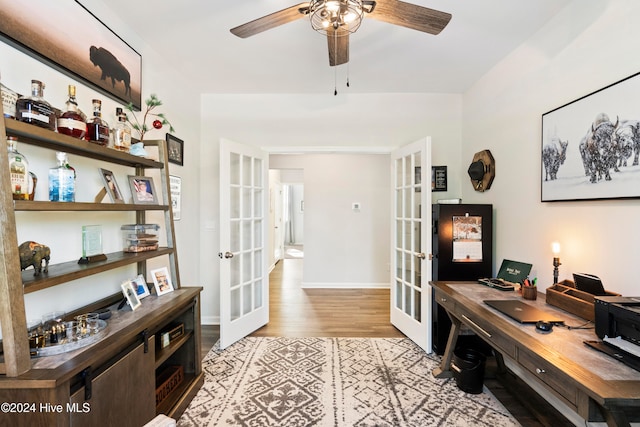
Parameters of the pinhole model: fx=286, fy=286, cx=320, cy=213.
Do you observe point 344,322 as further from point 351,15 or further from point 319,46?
point 351,15

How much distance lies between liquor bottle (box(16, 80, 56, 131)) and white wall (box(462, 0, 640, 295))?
2.81m

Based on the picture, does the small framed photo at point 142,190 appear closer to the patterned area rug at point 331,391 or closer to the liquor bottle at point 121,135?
the liquor bottle at point 121,135

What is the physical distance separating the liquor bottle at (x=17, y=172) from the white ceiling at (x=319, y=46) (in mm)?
1337

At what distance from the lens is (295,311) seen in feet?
12.4

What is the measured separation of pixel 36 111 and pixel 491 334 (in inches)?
94.2

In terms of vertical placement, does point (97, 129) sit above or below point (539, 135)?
below

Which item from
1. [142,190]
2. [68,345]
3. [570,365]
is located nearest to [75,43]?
[142,190]

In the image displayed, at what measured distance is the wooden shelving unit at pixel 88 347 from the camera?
0.98 meters

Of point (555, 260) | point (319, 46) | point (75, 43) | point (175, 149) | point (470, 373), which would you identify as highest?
point (319, 46)

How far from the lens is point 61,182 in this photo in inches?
52.1

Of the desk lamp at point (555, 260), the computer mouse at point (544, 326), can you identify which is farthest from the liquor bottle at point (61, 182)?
the desk lamp at point (555, 260)

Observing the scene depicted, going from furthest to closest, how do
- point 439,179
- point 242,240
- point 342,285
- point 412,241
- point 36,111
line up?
point 342,285 → point 439,179 → point 242,240 → point 412,241 → point 36,111

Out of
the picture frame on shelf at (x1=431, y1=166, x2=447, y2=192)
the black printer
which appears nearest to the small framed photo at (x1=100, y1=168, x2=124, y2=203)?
the black printer

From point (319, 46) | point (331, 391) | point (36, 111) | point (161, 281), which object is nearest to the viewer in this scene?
point (36, 111)
